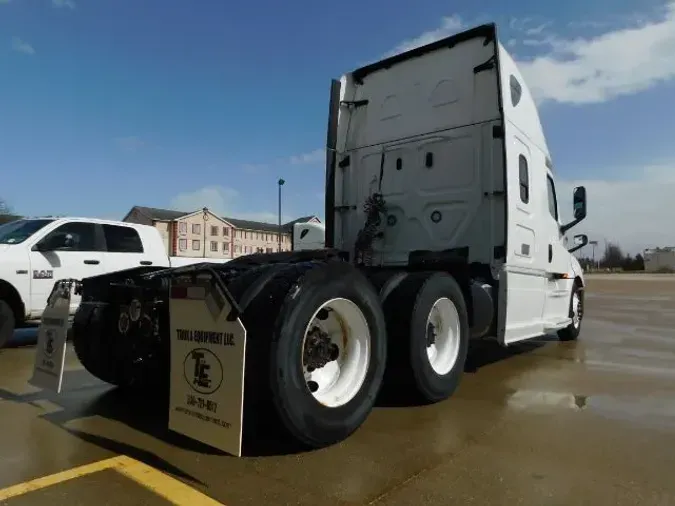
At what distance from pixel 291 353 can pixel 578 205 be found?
6.12 metres

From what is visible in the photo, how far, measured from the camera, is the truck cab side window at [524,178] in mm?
5695

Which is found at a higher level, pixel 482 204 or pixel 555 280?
pixel 482 204

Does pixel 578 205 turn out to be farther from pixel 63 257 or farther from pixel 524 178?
pixel 63 257

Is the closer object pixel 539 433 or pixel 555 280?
pixel 539 433

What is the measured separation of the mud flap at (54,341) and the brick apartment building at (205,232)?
7505 cm

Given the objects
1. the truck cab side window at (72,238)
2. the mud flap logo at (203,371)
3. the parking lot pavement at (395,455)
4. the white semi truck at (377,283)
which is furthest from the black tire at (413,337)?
the truck cab side window at (72,238)

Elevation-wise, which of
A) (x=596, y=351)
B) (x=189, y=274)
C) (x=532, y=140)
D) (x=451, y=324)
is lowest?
(x=596, y=351)

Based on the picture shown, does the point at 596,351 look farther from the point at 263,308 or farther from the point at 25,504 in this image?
the point at 25,504

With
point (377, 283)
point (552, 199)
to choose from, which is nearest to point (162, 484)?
point (377, 283)

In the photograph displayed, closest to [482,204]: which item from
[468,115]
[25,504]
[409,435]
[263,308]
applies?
[468,115]

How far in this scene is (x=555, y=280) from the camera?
23.0ft

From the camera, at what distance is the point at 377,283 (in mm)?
4414

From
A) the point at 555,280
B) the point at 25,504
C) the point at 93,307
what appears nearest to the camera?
the point at 25,504

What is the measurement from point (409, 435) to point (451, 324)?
1370 mm
